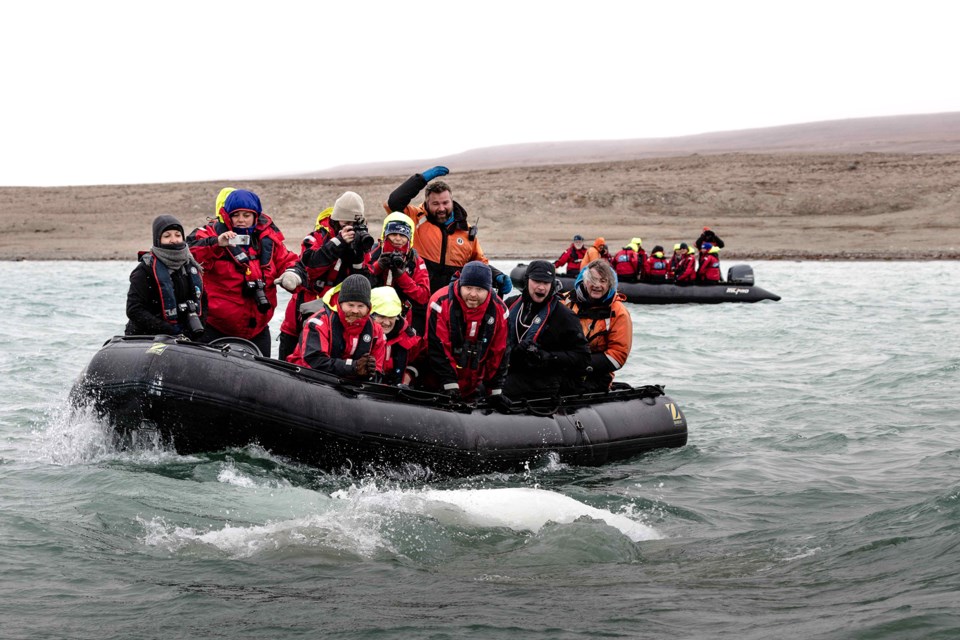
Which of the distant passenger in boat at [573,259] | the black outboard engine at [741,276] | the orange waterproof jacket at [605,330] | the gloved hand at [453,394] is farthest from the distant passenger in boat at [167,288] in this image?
the black outboard engine at [741,276]

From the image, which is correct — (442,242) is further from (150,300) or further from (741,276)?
(741,276)

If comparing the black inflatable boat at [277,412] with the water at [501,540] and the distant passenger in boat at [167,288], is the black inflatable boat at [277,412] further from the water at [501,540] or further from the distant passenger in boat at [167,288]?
the distant passenger in boat at [167,288]

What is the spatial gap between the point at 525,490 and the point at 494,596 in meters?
1.23

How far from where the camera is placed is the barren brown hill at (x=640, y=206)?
31.2 meters

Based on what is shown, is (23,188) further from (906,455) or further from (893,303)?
(906,455)

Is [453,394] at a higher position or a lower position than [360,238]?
lower

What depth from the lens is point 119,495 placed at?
579cm

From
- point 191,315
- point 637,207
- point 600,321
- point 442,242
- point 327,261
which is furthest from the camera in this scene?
point 637,207

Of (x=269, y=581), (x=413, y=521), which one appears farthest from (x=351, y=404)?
(x=269, y=581)

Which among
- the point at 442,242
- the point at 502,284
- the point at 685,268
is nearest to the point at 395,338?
the point at 502,284

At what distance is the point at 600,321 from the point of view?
752cm

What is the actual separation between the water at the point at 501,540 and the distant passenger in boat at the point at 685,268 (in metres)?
10.4

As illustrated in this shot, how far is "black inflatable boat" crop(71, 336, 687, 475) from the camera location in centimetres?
612

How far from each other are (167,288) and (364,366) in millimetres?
1303
